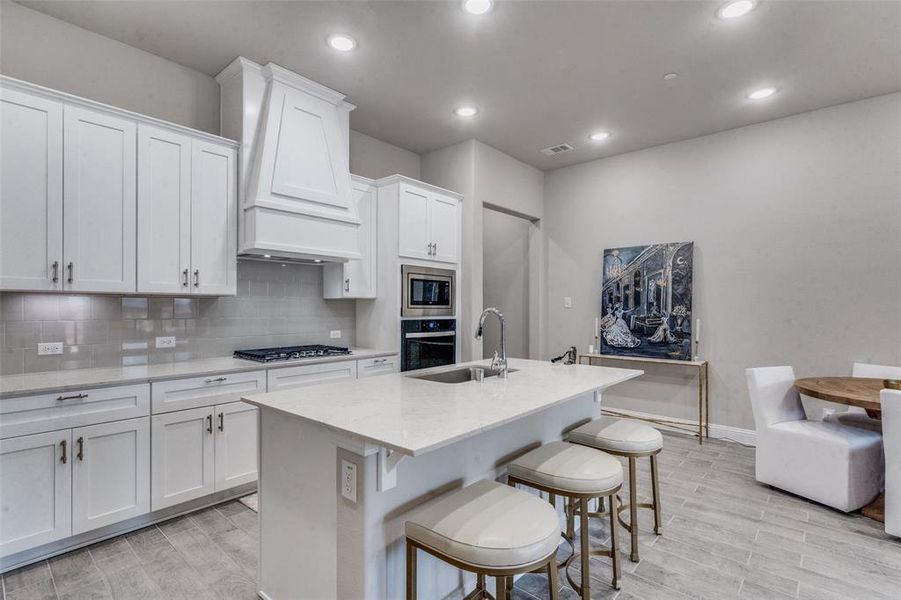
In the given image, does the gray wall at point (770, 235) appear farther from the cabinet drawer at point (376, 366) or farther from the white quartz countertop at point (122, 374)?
the white quartz countertop at point (122, 374)

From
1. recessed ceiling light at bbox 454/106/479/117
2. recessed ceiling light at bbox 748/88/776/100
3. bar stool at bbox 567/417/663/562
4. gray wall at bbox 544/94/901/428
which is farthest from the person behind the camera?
recessed ceiling light at bbox 454/106/479/117

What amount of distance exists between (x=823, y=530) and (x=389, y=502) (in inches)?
107

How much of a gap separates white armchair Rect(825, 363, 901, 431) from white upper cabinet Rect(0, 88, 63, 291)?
5.29 metres

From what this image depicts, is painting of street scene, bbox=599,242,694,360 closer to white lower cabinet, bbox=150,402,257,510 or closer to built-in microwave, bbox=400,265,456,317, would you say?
built-in microwave, bbox=400,265,456,317

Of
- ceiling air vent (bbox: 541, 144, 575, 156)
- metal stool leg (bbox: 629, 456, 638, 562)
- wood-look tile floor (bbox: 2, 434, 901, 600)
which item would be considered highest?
ceiling air vent (bbox: 541, 144, 575, 156)

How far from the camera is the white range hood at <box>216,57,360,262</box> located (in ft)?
10.2

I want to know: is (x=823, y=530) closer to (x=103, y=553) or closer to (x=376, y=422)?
(x=376, y=422)

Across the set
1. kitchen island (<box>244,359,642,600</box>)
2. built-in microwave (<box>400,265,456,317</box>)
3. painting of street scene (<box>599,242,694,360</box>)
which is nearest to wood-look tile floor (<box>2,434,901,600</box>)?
kitchen island (<box>244,359,642,600</box>)

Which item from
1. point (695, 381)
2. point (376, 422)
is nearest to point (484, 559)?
point (376, 422)

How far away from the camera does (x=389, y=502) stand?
160 centimetres

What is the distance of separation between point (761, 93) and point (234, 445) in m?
4.82

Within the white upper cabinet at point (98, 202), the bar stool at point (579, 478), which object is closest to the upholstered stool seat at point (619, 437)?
the bar stool at point (579, 478)

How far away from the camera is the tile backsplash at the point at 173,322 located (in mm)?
2574

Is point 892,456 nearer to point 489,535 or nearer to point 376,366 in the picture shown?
point 489,535
